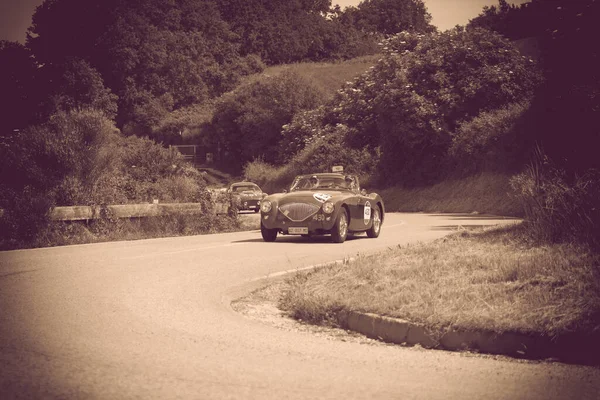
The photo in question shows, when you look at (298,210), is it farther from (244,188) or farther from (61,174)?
Result: (244,188)

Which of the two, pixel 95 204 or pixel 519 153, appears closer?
pixel 95 204

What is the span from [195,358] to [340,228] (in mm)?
11545

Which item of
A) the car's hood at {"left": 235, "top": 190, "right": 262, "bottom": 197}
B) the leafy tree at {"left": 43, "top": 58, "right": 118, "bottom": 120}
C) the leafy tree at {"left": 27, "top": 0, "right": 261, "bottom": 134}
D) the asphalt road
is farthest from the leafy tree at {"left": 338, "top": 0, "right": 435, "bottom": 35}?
the asphalt road

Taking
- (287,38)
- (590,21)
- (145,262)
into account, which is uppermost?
(287,38)

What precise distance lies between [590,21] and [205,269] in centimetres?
Answer: 736

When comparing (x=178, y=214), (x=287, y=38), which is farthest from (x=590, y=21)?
(x=287, y=38)

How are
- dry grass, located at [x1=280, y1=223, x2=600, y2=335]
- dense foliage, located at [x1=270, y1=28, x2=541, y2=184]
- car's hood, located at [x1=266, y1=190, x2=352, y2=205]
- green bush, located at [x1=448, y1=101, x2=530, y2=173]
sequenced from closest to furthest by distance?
dry grass, located at [x1=280, y1=223, x2=600, y2=335] < car's hood, located at [x1=266, y1=190, x2=352, y2=205] < green bush, located at [x1=448, y1=101, x2=530, y2=173] < dense foliage, located at [x1=270, y1=28, x2=541, y2=184]

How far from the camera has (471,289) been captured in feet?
27.7

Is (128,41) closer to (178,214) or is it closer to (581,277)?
(178,214)

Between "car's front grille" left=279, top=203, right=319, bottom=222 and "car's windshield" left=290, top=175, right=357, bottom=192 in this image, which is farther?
"car's windshield" left=290, top=175, right=357, bottom=192

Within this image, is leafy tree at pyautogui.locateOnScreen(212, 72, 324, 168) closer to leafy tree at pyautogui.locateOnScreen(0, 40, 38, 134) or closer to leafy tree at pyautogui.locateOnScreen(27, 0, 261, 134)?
leafy tree at pyautogui.locateOnScreen(27, 0, 261, 134)

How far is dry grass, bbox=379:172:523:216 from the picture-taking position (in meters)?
37.7

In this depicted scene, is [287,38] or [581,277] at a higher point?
[287,38]

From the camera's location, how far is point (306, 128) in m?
58.5
